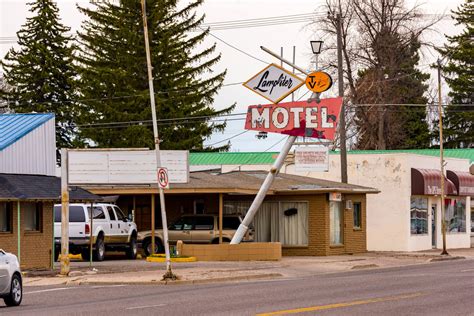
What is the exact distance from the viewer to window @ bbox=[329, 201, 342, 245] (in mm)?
49531

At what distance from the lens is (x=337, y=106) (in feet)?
Result: 146

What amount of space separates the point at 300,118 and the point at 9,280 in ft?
75.8

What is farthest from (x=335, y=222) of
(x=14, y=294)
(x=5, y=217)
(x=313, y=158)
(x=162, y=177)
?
(x=14, y=294)

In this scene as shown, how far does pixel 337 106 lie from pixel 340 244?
8144mm

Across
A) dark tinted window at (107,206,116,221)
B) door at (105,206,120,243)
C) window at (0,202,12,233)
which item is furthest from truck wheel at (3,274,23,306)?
dark tinted window at (107,206,116,221)

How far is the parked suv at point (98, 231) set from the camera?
4259 cm

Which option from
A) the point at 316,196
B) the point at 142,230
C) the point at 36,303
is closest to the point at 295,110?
the point at 316,196

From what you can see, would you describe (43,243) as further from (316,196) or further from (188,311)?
(188,311)

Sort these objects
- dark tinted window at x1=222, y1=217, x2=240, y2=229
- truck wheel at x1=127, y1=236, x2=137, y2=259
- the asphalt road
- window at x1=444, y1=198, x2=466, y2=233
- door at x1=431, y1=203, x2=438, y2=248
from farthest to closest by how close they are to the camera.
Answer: window at x1=444, y1=198, x2=466, y2=233
door at x1=431, y1=203, x2=438, y2=248
dark tinted window at x1=222, y1=217, x2=240, y2=229
truck wheel at x1=127, y1=236, x2=137, y2=259
the asphalt road

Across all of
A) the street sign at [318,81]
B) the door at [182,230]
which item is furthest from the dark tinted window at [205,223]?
the street sign at [318,81]

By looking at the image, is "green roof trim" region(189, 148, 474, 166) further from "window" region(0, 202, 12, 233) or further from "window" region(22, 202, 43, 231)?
"window" region(0, 202, 12, 233)

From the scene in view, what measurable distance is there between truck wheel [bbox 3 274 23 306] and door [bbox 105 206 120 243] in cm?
1968

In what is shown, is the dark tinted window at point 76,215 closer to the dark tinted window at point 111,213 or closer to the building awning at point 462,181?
the dark tinted window at point 111,213

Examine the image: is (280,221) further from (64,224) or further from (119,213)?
(64,224)
